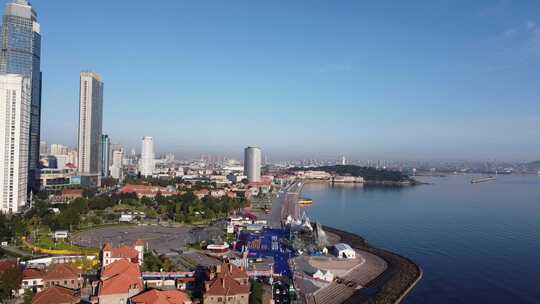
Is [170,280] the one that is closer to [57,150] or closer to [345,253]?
[345,253]

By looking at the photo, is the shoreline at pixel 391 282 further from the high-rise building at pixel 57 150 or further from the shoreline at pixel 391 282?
→ the high-rise building at pixel 57 150

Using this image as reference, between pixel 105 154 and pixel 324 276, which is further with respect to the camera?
pixel 105 154

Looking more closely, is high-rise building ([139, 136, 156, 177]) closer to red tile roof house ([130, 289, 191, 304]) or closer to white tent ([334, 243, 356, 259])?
white tent ([334, 243, 356, 259])

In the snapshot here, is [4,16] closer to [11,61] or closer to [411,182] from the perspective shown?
[11,61]

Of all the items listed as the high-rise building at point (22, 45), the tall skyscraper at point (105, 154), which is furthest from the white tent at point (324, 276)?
the tall skyscraper at point (105, 154)

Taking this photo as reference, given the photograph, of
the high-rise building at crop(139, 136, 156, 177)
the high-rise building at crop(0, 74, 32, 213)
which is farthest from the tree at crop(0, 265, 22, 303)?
the high-rise building at crop(139, 136, 156, 177)

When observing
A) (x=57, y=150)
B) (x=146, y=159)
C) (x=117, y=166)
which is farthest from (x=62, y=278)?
(x=57, y=150)

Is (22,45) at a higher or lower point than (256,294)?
higher
